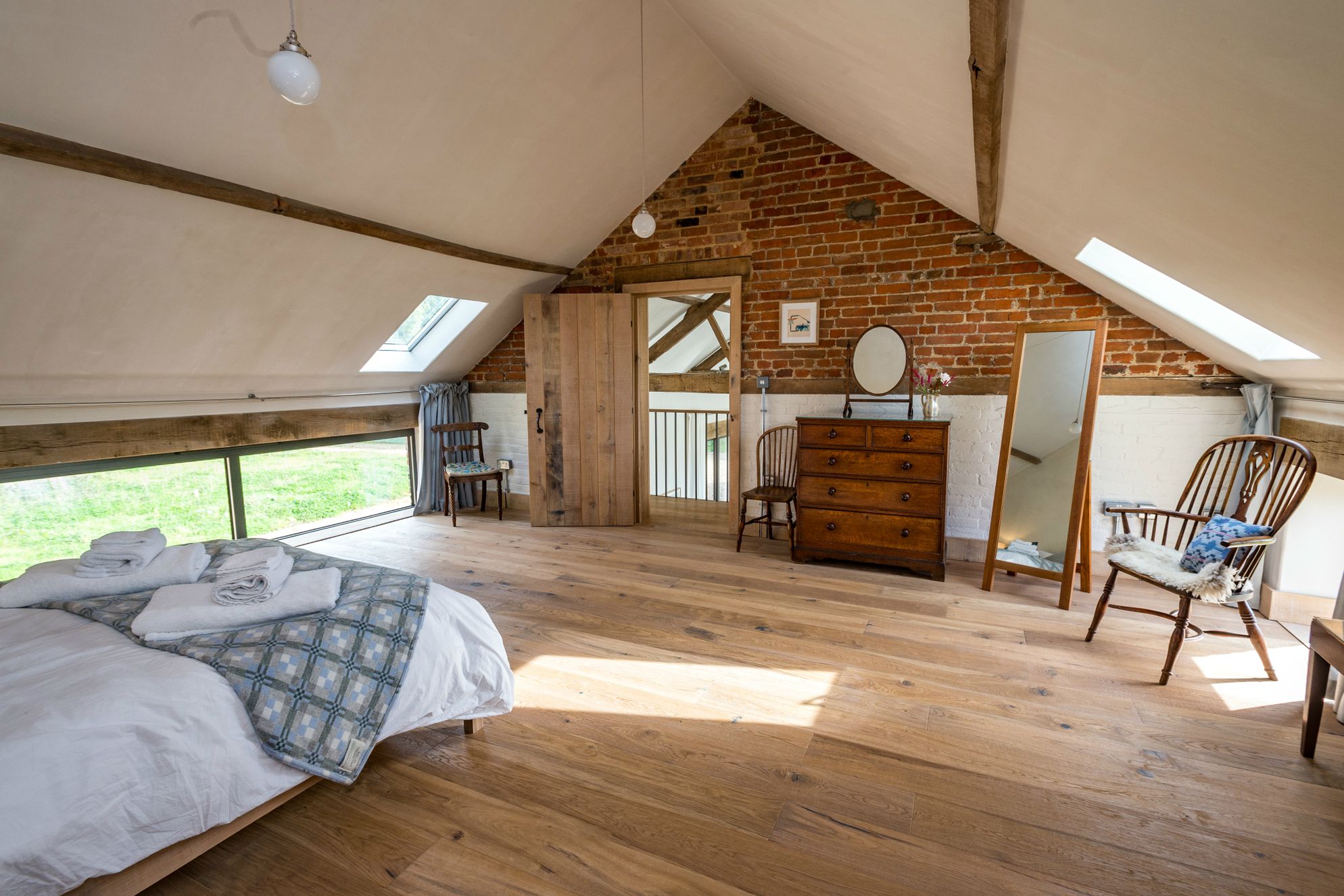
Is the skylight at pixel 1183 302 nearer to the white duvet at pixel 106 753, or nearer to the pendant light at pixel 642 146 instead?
the pendant light at pixel 642 146

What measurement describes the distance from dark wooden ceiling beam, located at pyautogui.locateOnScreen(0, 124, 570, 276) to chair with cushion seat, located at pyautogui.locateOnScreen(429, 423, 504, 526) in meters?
2.07

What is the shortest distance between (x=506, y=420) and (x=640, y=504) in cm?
174

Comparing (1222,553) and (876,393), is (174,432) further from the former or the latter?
(1222,553)

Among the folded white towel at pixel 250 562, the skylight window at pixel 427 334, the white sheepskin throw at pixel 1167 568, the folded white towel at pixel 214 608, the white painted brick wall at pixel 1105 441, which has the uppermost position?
the skylight window at pixel 427 334

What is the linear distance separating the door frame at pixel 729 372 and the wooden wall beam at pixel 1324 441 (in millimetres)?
3299

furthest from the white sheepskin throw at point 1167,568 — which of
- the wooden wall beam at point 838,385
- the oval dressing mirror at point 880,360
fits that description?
the oval dressing mirror at point 880,360

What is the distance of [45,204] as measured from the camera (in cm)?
257

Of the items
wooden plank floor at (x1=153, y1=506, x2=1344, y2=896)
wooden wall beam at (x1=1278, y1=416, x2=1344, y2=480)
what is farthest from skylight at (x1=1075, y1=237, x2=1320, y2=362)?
wooden plank floor at (x1=153, y1=506, x2=1344, y2=896)

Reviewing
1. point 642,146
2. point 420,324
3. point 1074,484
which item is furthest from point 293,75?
point 1074,484

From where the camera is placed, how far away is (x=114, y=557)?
2252mm

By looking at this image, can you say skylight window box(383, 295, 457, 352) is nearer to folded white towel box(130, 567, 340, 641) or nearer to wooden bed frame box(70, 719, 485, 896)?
folded white towel box(130, 567, 340, 641)

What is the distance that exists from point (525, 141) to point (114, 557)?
3.10m

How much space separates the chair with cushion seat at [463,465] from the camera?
5.56m

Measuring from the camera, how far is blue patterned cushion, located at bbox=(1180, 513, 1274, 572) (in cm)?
268
